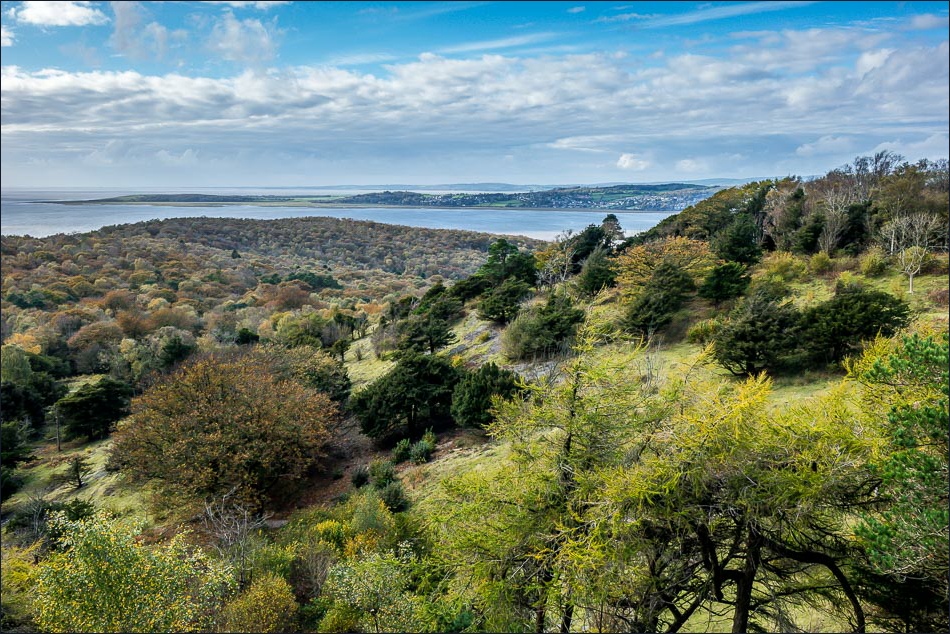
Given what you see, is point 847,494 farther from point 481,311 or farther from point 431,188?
point 431,188

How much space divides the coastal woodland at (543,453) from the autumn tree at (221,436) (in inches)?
4.0

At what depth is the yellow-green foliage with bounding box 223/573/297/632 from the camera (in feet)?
27.0

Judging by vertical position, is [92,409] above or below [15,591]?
below

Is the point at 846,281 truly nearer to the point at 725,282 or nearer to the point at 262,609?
the point at 725,282

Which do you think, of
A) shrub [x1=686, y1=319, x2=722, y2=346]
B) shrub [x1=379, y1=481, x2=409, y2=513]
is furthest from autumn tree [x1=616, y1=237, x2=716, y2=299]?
shrub [x1=379, y1=481, x2=409, y2=513]

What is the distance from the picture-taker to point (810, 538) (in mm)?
7152

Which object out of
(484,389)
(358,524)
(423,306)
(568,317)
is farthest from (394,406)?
(423,306)

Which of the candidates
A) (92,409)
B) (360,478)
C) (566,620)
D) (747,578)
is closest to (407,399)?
(360,478)

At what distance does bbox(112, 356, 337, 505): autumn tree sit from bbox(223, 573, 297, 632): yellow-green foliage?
6.45 m

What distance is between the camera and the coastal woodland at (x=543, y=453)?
21.9 feet

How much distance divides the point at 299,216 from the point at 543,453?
13260 cm

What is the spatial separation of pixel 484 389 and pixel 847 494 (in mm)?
12358

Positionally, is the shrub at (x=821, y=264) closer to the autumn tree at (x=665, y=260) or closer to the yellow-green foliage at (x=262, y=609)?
the autumn tree at (x=665, y=260)

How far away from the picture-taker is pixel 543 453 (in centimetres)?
849
